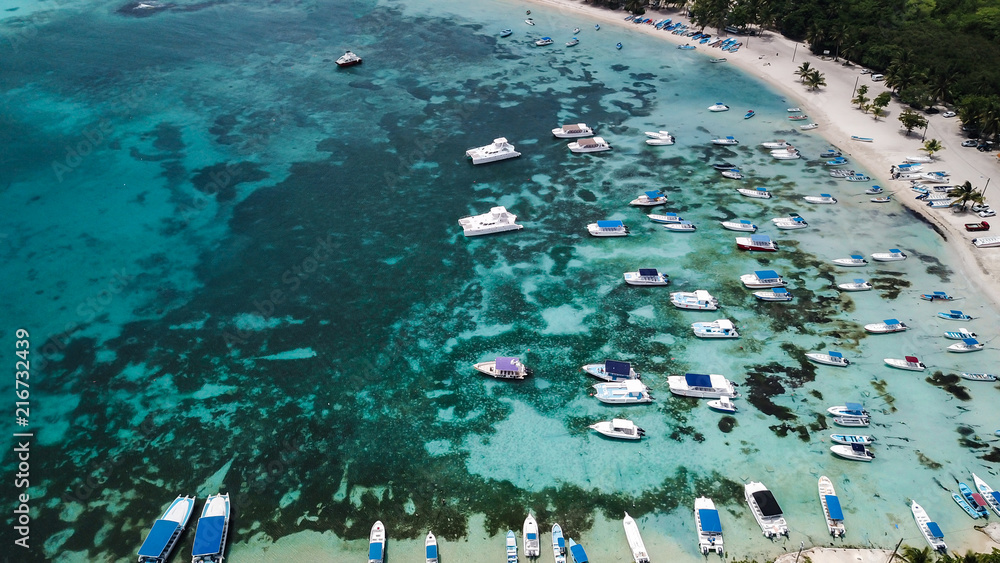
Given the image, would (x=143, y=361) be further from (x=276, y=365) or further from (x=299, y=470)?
(x=299, y=470)

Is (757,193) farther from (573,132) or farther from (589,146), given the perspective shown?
(573,132)

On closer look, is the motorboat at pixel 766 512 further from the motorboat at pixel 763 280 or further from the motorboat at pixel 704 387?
the motorboat at pixel 763 280

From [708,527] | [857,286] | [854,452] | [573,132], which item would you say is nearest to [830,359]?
[854,452]

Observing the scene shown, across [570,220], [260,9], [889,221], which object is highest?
[260,9]

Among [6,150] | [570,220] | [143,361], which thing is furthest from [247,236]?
[6,150]

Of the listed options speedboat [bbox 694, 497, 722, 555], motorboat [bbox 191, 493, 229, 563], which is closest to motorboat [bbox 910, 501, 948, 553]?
speedboat [bbox 694, 497, 722, 555]

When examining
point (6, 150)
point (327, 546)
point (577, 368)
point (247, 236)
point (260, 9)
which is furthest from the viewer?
point (260, 9)
